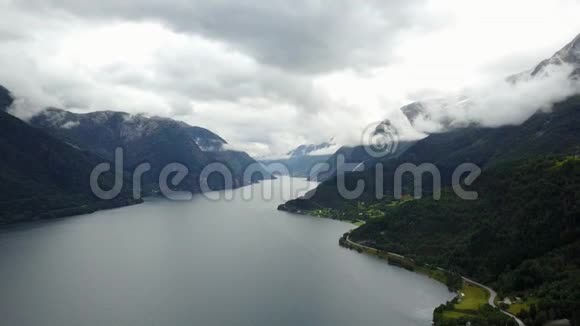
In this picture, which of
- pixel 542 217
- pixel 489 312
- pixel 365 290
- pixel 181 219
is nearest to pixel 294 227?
pixel 181 219

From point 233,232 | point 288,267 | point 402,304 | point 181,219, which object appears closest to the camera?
point 402,304

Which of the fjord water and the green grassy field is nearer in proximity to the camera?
the fjord water

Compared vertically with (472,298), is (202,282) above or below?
above

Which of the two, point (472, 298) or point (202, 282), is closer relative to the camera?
point (472, 298)

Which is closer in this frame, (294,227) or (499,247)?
(499,247)

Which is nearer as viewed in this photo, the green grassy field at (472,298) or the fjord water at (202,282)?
the fjord water at (202,282)

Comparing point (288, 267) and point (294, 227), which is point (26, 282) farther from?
point (294, 227)

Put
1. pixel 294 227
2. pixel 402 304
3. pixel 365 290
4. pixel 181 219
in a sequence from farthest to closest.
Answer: pixel 181 219 < pixel 294 227 < pixel 365 290 < pixel 402 304

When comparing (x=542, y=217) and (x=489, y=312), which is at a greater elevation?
(x=542, y=217)
